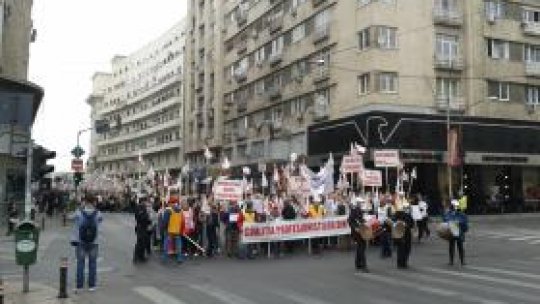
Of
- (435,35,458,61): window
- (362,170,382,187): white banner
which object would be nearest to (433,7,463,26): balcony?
(435,35,458,61): window

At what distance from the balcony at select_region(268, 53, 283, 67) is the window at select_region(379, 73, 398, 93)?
14.2 m

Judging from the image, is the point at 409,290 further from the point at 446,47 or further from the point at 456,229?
the point at 446,47

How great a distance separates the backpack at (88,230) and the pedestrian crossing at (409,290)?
122 centimetres

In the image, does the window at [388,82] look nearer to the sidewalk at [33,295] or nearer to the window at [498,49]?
the window at [498,49]

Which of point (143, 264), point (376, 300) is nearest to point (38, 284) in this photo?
point (143, 264)

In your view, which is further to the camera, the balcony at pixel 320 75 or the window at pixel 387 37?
the balcony at pixel 320 75

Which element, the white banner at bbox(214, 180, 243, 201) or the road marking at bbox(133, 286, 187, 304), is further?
the white banner at bbox(214, 180, 243, 201)

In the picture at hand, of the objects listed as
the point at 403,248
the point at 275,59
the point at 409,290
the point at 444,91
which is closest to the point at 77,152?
the point at 275,59

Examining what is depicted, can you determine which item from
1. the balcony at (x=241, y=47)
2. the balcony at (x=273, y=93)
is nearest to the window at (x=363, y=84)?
the balcony at (x=273, y=93)

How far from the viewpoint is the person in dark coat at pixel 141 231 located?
18.8m

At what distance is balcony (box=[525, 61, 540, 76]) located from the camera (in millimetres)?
46625

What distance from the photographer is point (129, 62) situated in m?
121

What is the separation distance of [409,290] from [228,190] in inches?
379

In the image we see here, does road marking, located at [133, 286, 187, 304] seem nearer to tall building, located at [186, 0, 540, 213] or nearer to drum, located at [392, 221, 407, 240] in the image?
drum, located at [392, 221, 407, 240]
